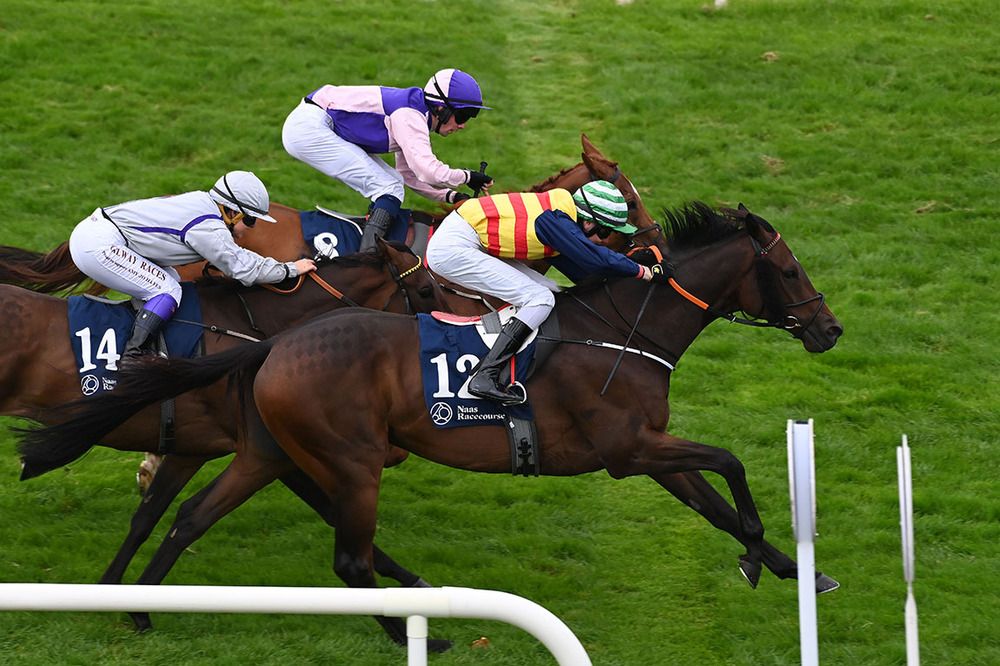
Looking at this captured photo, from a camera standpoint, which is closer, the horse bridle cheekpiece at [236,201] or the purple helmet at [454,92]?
the horse bridle cheekpiece at [236,201]

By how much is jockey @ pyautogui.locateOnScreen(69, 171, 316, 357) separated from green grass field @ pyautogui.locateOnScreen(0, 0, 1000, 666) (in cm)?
133

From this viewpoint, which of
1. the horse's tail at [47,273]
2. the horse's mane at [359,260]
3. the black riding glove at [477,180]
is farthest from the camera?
the black riding glove at [477,180]

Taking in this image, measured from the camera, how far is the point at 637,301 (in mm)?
5762

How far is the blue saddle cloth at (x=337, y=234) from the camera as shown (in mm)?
6965

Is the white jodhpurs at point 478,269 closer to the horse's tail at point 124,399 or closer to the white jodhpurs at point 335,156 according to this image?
the horse's tail at point 124,399

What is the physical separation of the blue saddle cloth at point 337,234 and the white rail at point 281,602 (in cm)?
440

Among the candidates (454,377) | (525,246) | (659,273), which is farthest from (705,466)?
(525,246)

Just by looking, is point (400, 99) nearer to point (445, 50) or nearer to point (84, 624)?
point (84, 624)

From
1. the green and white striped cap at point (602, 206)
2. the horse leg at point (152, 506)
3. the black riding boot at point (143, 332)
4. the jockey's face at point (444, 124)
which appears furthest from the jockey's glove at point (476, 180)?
the horse leg at point (152, 506)

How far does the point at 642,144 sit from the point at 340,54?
3444 mm

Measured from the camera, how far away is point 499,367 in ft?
17.7

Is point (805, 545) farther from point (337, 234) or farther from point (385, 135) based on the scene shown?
point (385, 135)

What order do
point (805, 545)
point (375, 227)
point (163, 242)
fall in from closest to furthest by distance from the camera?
point (805, 545) < point (163, 242) < point (375, 227)

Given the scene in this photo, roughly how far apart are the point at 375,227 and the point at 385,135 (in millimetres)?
637
